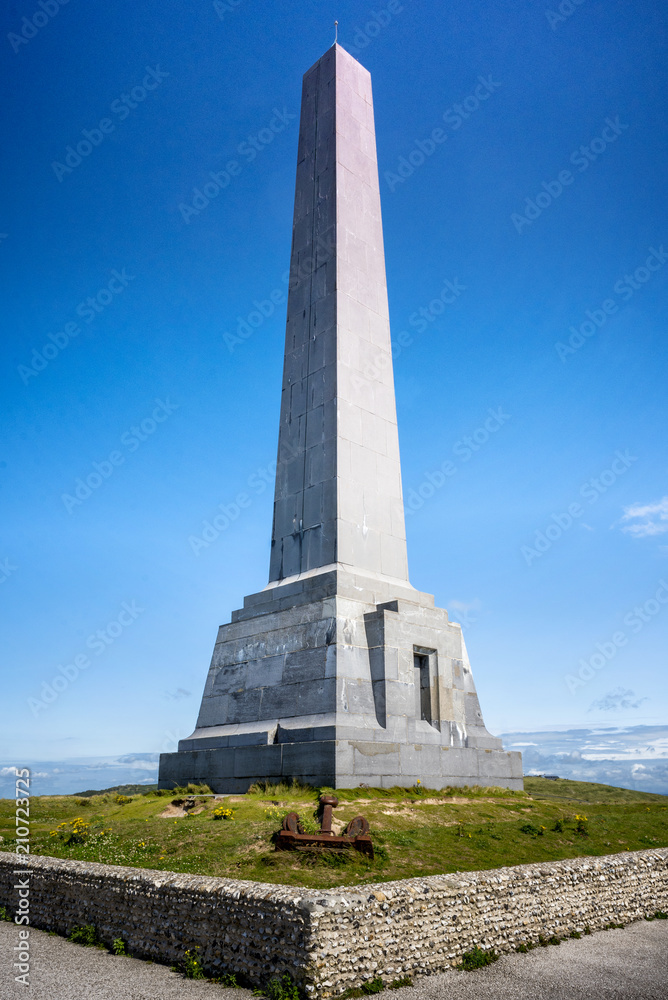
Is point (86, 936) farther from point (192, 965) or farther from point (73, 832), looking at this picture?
point (73, 832)

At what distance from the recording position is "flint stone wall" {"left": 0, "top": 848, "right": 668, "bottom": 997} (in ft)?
23.9

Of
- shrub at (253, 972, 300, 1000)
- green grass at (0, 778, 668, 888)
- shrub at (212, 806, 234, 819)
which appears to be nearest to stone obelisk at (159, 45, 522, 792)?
green grass at (0, 778, 668, 888)

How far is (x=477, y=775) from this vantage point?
53.0ft

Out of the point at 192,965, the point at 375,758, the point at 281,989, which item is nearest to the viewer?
the point at 281,989

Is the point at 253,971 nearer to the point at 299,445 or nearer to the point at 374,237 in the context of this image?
the point at 299,445

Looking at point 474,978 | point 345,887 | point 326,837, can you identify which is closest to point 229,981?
point 345,887

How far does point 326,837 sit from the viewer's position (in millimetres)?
9812

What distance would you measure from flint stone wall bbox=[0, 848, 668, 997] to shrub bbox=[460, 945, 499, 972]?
10 cm

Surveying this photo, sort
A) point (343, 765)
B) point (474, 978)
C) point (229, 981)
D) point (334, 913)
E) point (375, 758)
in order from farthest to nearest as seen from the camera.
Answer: point (375, 758) < point (343, 765) < point (474, 978) < point (229, 981) < point (334, 913)

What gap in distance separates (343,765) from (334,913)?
6.26 metres

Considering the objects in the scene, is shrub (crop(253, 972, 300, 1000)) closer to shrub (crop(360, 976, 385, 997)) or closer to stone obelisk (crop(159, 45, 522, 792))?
shrub (crop(360, 976, 385, 997))

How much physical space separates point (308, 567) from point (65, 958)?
1021 centimetres

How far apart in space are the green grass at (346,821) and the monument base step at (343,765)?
317 mm

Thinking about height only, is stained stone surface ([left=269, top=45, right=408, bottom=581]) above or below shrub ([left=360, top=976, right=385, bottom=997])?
above
